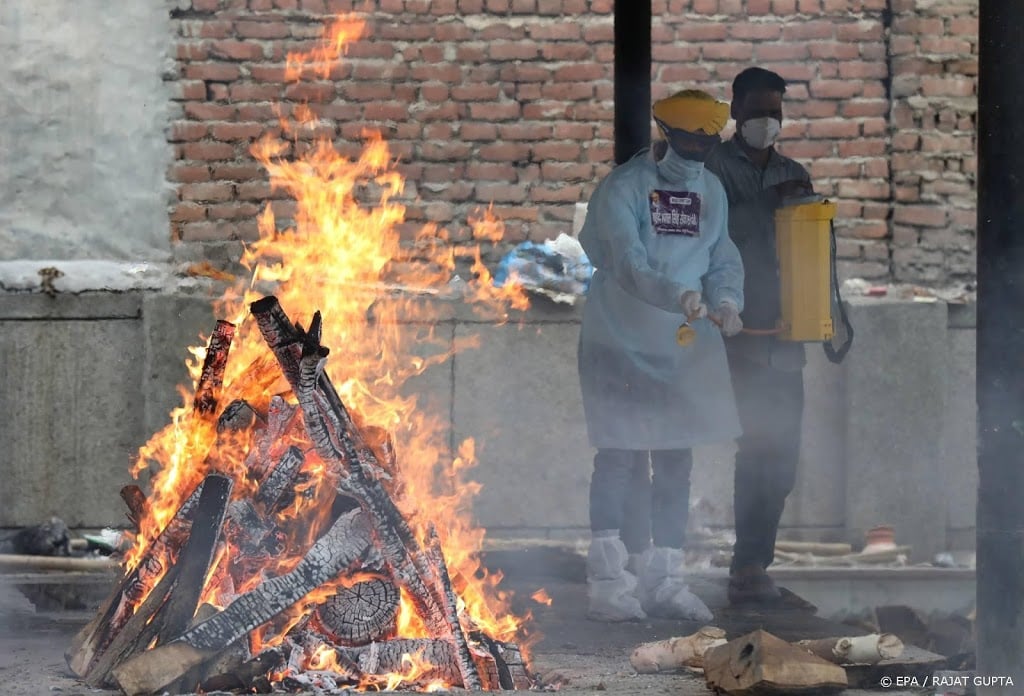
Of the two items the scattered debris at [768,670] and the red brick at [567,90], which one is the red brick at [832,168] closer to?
the red brick at [567,90]

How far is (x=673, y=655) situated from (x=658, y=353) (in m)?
1.61

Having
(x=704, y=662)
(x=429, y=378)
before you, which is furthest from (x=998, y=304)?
(x=429, y=378)

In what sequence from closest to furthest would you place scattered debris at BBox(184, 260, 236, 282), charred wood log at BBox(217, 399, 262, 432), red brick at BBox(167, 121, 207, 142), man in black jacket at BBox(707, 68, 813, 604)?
charred wood log at BBox(217, 399, 262, 432) < man in black jacket at BBox(707, 68, 813, 604) < scattered debris at BBox(184, 260, 236, 282) < red brick at BBox(167, 121, 207, 142)

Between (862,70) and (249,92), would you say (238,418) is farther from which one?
(862,70)

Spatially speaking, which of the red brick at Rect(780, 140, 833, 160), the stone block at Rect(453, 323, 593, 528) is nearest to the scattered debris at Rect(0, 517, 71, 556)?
the stone block at Rect(453, 323, 593, 528)

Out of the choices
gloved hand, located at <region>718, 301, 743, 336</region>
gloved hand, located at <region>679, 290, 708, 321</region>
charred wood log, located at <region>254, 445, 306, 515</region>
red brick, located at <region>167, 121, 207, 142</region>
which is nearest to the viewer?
charred wood log, located at <region>254, 445, 306, 515</region>

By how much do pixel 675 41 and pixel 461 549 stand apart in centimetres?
365

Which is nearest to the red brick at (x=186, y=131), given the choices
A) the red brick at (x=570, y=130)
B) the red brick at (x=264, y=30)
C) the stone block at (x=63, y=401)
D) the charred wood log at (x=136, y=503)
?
the red brick at (x=264, y=30)

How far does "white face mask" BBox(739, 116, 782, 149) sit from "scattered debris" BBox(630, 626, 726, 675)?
8.30 feet

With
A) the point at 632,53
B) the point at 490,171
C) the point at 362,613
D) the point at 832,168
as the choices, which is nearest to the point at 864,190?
the point at 832,168

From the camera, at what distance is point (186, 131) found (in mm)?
8586

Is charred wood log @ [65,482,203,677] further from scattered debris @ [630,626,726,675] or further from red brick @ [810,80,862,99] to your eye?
red brick @ [810,80,862,99]

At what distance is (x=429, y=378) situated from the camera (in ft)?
27.5

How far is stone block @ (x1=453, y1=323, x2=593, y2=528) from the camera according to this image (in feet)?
27.5
